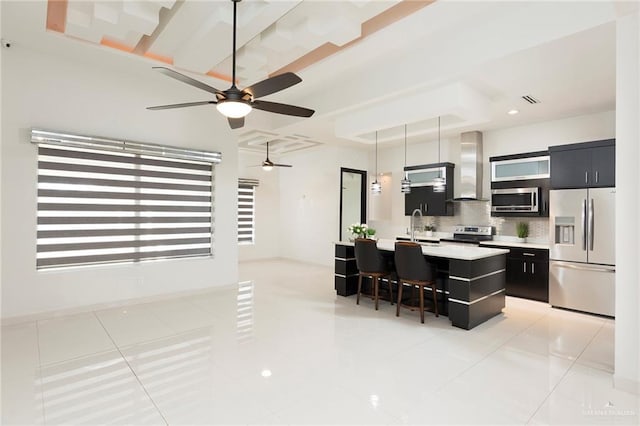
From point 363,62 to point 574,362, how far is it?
12.9 ft

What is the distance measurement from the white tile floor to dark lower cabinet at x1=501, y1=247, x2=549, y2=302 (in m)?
0.68

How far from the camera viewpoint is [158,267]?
526cm

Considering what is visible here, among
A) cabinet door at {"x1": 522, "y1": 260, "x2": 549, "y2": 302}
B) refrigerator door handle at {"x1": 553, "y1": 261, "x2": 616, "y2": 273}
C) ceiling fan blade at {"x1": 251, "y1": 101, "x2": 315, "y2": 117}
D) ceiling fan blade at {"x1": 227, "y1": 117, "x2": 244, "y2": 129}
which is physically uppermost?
ceiling fan blade at {"x1": 251, "y1": 101, "x2": 315, "y2": 117}

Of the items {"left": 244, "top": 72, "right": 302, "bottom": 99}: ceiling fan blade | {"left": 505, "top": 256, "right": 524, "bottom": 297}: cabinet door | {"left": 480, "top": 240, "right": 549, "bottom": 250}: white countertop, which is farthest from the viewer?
{"left": 505, "top": 256, "right": 524, "bottom": 297}: cabinet door

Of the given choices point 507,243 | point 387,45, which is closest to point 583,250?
point 507,243

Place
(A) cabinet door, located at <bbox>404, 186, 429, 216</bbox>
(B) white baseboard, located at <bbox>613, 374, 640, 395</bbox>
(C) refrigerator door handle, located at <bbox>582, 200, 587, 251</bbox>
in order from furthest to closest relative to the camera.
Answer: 1. (A) cabinet door, located at <bbox>404, 186, 429, 216</bbox>
2. (C) refrigerator door handle, located at <bbox>582, 200, 587, 251</bbox>
3. (B) white baseboard, located at <bbox>613, 374, 640, 395</bbox>

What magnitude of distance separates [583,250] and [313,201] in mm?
5796

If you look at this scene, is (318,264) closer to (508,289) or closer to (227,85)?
(508,289)

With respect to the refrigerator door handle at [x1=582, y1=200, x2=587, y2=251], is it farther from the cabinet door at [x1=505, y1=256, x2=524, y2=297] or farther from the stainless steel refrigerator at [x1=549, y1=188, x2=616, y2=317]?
Answer: the cabinet door at [x1=505, y1=256, x2=524, y2=297]

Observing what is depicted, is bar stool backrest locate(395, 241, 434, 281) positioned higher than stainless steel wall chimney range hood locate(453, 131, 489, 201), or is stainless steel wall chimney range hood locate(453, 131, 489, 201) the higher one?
stainless steel wall chimney range hood locate(453, 131, 489, 201)

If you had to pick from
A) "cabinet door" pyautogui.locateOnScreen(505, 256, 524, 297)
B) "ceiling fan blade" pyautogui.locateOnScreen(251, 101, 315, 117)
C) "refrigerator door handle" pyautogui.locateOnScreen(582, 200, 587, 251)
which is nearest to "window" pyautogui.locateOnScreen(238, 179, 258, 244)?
"ceiling fan blade" pyautogui.locateOnScreen(251, 101, 315, 117)

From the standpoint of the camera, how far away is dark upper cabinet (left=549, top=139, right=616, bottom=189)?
14.9 ft

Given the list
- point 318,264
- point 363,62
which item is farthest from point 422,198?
point 363,62

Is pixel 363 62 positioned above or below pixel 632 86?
above
